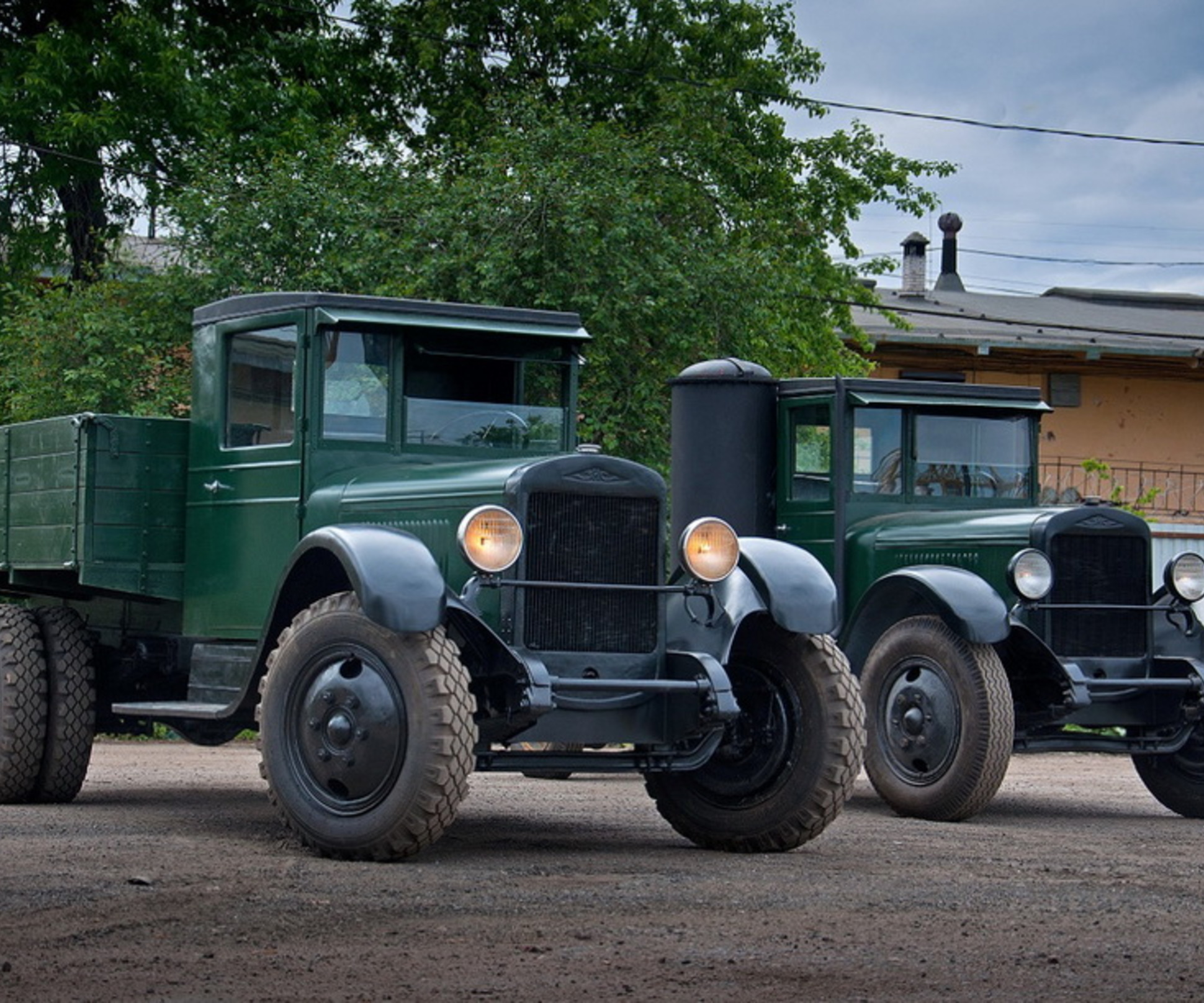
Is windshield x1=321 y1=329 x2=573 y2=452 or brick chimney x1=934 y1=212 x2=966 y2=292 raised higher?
brick chimney x1=934 y1=212 x2=966 y2=292

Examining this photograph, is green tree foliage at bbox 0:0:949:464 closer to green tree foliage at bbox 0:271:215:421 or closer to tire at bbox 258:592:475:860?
green tree foliage at bbox 0:271:215:421

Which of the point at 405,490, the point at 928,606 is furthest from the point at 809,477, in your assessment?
the point at 405,490

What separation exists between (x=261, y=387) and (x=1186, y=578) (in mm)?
5455

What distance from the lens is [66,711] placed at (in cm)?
1044

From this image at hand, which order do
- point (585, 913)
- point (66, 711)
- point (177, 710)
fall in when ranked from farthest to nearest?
point (66, 711) < point (177, 710) < point (585, 913)

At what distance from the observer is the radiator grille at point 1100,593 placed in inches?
457

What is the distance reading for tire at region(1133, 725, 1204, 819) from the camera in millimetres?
11773

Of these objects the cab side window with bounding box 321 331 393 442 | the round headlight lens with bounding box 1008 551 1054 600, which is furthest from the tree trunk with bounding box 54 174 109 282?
the cab side window with bounding box 321 331 393 442

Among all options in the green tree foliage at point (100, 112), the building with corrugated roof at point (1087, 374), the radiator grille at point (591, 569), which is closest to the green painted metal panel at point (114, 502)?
the radiator grille at point (591, 569)

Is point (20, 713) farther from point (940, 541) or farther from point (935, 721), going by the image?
point (940, 541)

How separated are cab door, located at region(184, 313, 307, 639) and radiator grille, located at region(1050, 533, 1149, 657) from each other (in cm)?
448

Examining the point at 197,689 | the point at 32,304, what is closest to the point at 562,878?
the point at 197,689

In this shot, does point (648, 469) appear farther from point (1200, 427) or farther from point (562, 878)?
point (1200, 427)

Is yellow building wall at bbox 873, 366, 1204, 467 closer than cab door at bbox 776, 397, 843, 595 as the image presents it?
No
